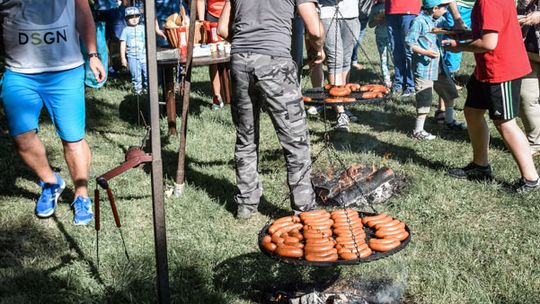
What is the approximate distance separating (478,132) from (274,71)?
96.6 inches

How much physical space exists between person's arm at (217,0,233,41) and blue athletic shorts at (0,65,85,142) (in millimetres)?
1264

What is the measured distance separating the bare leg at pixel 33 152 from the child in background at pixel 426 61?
445 centimetres

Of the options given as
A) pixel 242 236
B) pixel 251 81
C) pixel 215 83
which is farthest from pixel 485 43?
pixel 215 83

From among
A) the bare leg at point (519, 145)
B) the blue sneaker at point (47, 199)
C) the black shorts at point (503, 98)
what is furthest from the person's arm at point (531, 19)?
the blue sneaker at point (47, 199)

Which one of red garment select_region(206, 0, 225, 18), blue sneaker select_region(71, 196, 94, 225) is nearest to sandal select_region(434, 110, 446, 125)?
red garment select_region(206, 0, 225, 18)

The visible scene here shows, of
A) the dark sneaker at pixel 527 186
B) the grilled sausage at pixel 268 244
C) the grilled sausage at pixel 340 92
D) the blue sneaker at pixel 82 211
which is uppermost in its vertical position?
the grilled sausage at pixel 340 92

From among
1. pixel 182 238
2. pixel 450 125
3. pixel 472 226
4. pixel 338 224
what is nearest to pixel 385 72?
pixel 450 125

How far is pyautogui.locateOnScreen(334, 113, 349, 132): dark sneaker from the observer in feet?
26.4

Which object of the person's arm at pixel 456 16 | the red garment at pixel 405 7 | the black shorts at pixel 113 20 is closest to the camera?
the person's arm at pixel 456 16

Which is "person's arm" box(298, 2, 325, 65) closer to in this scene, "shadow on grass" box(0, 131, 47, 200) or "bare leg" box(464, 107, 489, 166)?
"bare leg" box(464, 107, 489, 166)

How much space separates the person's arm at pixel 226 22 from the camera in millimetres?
5031

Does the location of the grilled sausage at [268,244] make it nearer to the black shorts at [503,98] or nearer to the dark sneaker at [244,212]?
the dark sneaker at [244,212]

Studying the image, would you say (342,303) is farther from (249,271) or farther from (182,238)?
(182,238)

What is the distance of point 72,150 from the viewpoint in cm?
534
